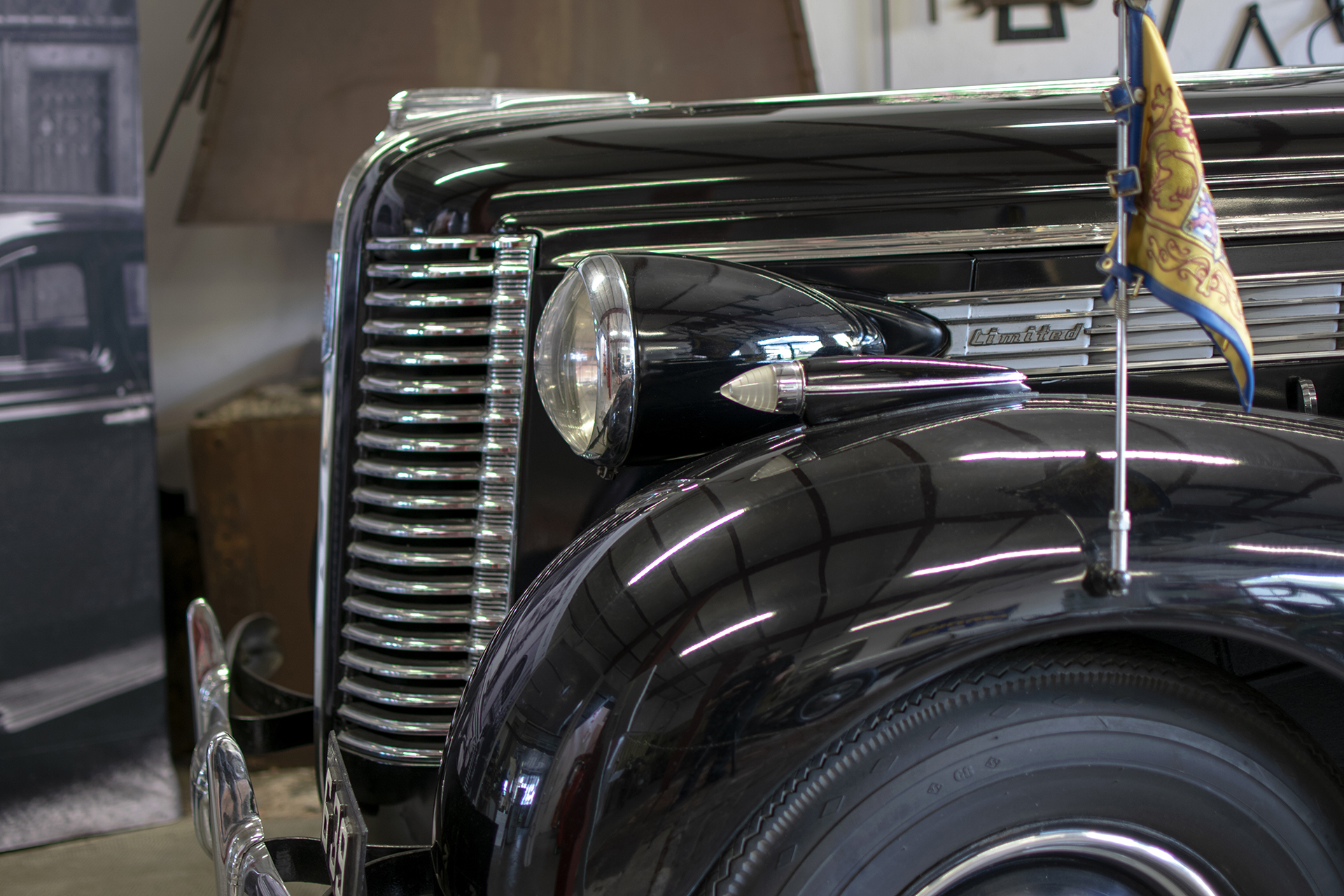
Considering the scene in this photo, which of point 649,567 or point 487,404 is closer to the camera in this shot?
point 649,567

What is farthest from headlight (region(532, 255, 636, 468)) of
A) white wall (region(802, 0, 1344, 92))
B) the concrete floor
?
white wall (region(802, 0, 1344, 92))

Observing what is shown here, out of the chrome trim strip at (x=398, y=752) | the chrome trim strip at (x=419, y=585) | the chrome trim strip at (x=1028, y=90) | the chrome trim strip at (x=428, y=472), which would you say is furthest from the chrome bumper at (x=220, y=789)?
the chrome trim strip at (x=1028, y=90)

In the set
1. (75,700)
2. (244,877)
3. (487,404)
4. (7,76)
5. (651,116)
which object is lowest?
(75,700)

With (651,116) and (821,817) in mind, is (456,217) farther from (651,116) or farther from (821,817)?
(821,817)

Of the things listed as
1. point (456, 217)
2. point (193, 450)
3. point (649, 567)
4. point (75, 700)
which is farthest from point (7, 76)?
point (649, 567)

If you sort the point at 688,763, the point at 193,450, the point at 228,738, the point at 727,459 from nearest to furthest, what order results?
the point at 688,763 → the point at 727,459 → the point at 228,738 → the point at 193,450

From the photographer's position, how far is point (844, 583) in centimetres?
88

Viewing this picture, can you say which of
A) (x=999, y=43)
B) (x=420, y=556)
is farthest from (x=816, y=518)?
(x=999, y=43)

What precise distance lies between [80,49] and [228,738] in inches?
75.1

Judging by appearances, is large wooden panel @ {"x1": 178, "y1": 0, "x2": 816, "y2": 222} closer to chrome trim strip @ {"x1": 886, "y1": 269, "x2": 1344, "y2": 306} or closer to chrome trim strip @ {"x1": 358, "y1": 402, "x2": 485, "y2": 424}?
chrome trim strip @ {"x1": 358, "y1": 402, "x2": 485, "y2": 424}

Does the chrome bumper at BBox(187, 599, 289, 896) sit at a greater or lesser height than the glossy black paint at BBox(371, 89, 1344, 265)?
lesser

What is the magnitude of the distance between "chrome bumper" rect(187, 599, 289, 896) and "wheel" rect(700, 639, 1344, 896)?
0.50 m

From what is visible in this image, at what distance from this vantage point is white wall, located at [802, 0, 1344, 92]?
13.5 feet

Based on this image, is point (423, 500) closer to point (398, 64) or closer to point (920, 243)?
point (920, 243)
